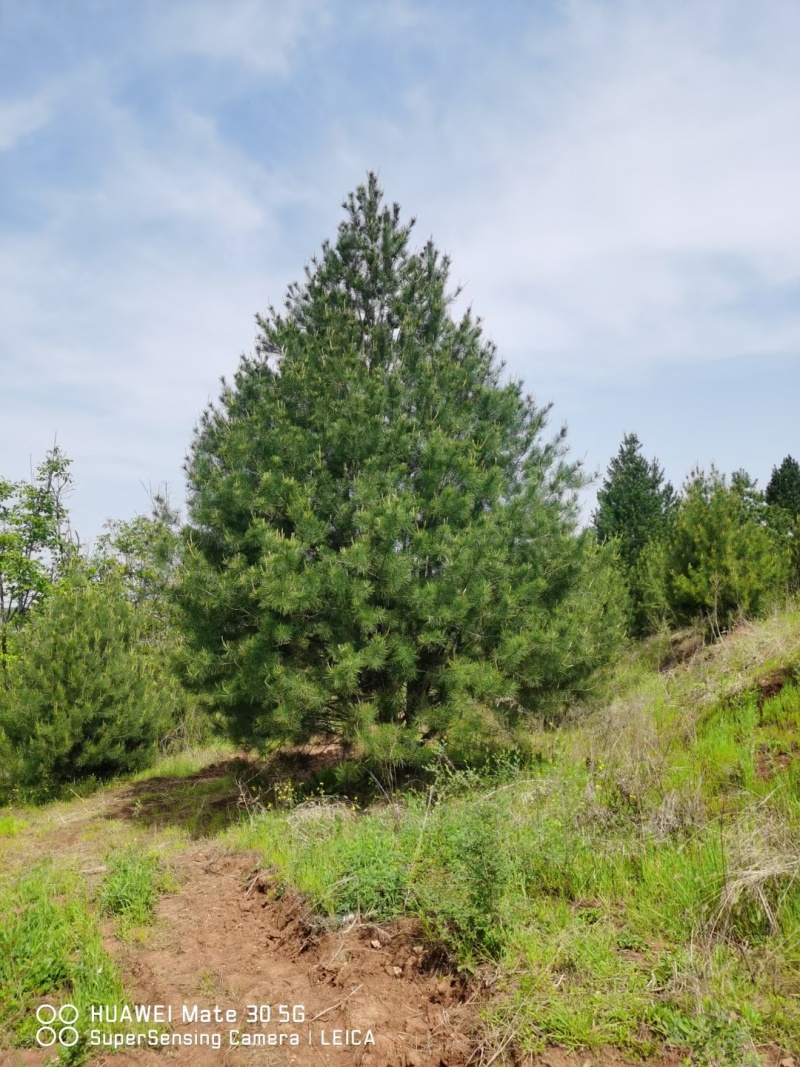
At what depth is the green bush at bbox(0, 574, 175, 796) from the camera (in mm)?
10094

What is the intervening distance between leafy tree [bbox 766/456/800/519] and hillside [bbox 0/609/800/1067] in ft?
106

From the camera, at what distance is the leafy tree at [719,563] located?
1286 centimetres

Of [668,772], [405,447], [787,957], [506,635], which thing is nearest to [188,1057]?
[787,957]

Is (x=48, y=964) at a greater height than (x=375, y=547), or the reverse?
(x=375, y=547)

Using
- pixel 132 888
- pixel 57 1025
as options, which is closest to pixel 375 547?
pixel 132 888

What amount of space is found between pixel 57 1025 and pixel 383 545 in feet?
14.1

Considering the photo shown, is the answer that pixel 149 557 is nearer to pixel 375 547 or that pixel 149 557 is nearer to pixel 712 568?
pixel 375 547

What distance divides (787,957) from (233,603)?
5.32m

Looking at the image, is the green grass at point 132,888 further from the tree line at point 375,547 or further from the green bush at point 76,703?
the green bush at point 76,703

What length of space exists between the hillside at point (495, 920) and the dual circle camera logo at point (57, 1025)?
7 centimetres

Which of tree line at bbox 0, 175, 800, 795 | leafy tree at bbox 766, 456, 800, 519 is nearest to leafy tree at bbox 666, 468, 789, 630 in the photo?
tree line at bbox 0, 175, 800, 795

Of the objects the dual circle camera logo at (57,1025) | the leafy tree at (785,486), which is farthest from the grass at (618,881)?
the leafy tree at (785,486)

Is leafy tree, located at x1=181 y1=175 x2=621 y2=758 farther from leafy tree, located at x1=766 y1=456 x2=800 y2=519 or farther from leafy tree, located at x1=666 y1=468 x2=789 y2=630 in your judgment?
leafy tree, located at x1=766 y1=456 x2=800 y2=519

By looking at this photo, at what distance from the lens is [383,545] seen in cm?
654
